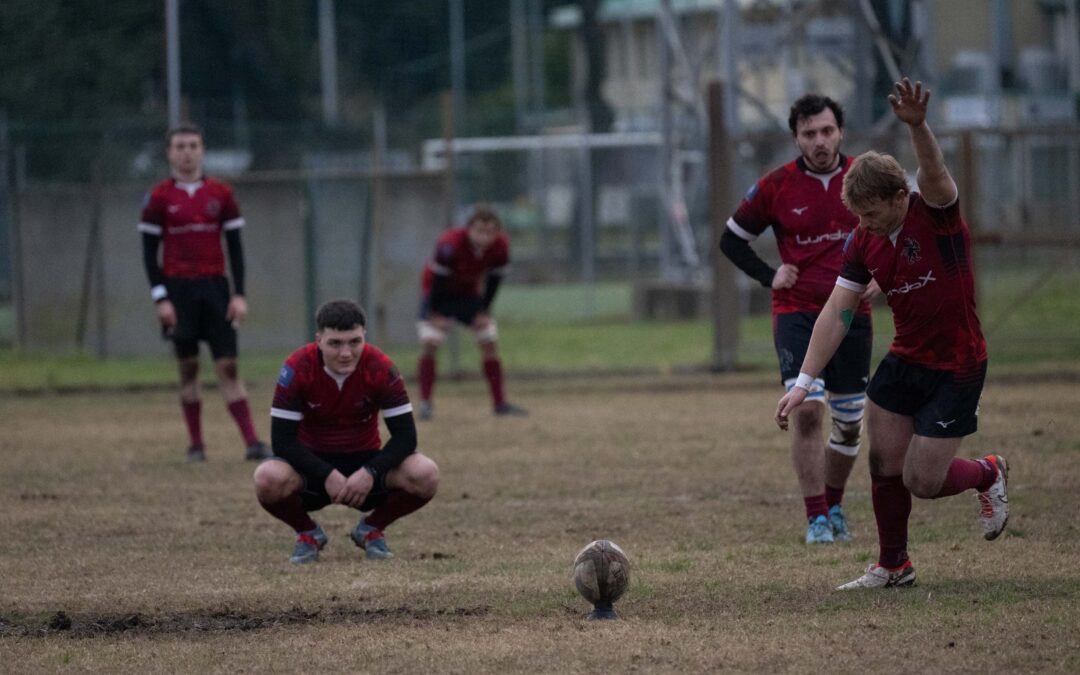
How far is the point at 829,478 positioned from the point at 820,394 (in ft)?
1.56

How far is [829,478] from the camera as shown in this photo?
25.5ft

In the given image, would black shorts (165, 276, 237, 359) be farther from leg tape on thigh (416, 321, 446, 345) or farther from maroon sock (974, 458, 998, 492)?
maroon sock (974, 458, 998, 492)

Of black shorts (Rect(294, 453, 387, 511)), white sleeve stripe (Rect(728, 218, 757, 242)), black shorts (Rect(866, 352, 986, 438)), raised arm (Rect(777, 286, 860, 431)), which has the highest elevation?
white sleeve stripe (Rect(728, 218, 757, 242))

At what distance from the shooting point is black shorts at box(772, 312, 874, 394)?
761cm

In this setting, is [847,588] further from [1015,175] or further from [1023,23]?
[1023,23]

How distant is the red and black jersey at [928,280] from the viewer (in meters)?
5.99

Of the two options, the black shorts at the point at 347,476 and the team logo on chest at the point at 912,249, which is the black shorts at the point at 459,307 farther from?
the team logo on chest at the point at 912,249

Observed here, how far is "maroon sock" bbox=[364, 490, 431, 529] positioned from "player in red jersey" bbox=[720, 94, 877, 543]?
188cm

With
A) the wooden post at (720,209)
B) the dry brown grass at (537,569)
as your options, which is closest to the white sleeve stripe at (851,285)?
the dry brown grass at (537,569)

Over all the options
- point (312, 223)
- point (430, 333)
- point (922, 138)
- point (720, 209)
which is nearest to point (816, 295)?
point (922, 138)

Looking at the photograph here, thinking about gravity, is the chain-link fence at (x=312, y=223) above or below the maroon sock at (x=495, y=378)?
above

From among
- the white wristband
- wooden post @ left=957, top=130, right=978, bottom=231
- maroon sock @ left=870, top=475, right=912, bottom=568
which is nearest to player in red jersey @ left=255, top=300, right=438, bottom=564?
the white wristband

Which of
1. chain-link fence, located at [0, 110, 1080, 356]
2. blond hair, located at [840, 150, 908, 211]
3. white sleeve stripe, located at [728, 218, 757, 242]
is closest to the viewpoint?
blond hair, located at [840, 150, 908, 211]

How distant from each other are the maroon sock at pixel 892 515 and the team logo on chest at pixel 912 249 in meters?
0.94
